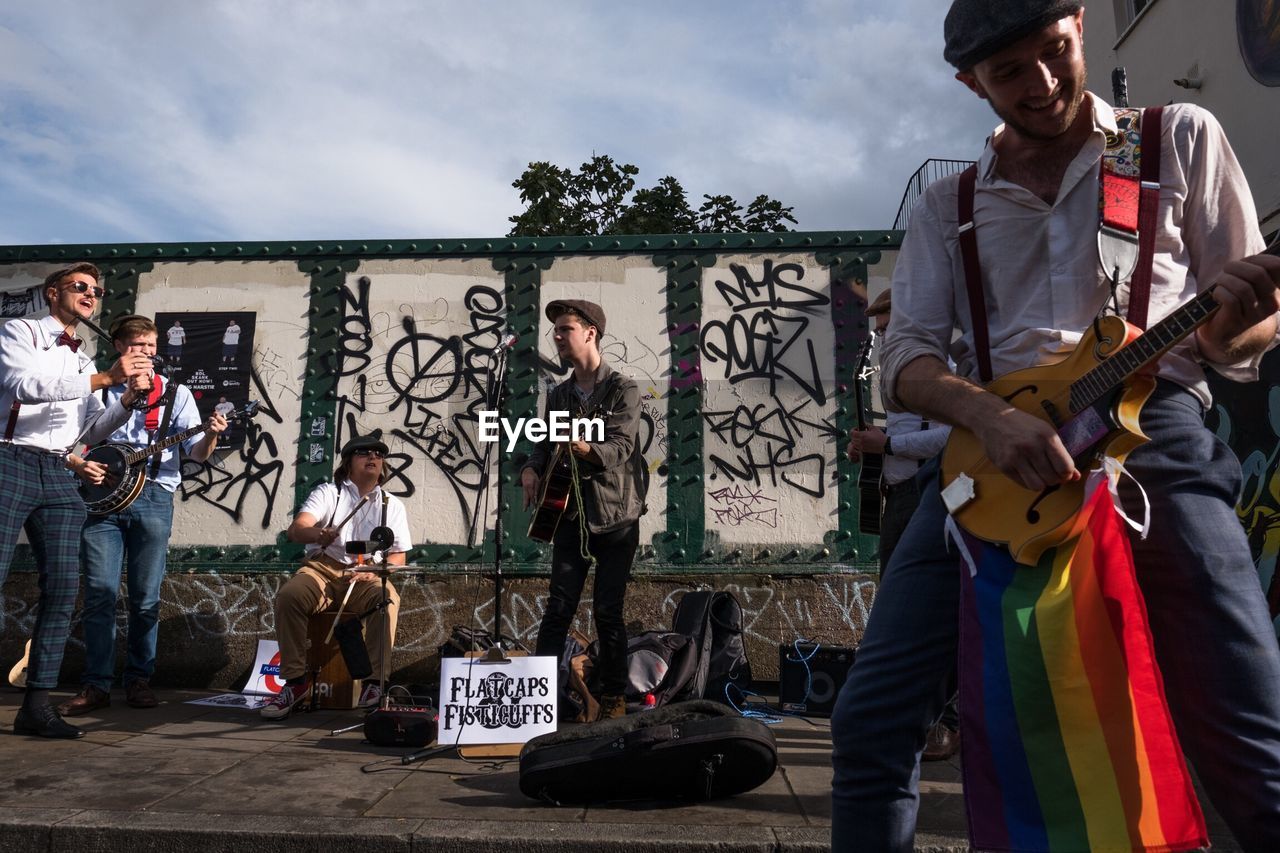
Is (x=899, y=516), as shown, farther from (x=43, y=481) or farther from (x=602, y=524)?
(x=43, y=481)

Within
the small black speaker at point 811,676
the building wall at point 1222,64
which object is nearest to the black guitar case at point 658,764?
the small black speaker at point 811,676

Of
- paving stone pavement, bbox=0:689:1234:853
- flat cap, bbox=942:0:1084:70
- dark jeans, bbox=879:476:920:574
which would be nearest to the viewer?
flat cap, bbox=942:0:1084:70

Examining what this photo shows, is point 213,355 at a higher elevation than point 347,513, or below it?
higher

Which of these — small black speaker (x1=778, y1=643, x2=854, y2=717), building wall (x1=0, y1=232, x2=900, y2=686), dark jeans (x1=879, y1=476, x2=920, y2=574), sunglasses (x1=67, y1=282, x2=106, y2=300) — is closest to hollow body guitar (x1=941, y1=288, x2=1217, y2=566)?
dark jeans (x1=879, y1=476, x2=920, y2=574)

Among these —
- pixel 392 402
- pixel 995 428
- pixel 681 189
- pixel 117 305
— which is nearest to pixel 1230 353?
pixel 995 428

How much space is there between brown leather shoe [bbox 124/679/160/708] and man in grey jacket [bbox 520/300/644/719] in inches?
107

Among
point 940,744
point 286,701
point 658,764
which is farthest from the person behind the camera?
point 286,701

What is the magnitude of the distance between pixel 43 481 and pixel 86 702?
4.97ft

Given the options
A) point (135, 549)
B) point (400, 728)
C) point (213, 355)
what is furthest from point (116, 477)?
point (400, 728)

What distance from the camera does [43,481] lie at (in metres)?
5.13

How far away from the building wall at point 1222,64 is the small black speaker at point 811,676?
4587 millimetres

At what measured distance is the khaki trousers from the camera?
6297mm

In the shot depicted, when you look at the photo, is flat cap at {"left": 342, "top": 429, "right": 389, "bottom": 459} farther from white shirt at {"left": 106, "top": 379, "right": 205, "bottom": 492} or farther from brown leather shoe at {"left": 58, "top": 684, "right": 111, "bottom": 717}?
brown leather shoe at {"left": 58, "top": 684, "right": 111, "bottom": 717}

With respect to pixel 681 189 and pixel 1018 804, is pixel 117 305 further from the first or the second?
pixel 681 189
